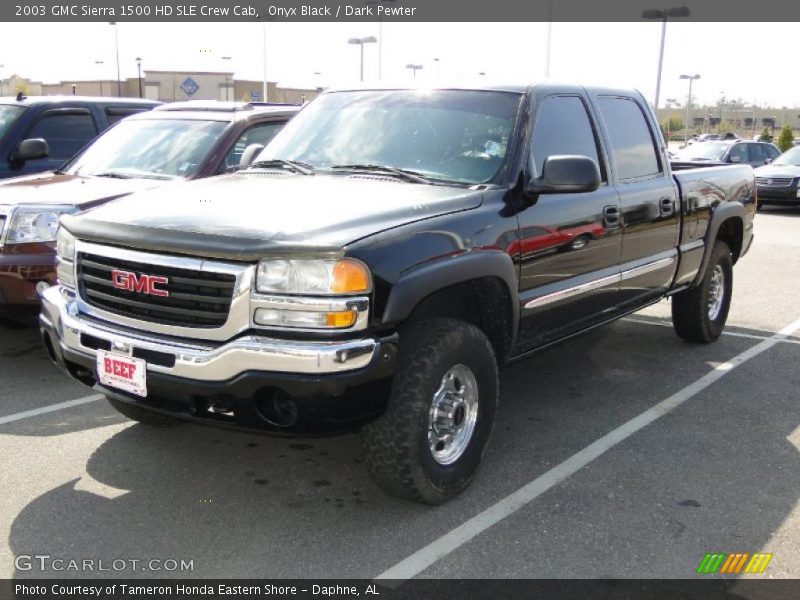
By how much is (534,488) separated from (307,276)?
1633 millimetres

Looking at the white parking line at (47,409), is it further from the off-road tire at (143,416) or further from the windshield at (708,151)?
the windshield at (708,151)

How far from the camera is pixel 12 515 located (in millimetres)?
3617

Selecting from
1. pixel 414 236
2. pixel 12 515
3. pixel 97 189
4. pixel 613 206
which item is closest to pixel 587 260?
pixel 613 206

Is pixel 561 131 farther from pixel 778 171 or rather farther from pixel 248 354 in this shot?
pixel 778 171

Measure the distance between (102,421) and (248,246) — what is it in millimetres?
2224

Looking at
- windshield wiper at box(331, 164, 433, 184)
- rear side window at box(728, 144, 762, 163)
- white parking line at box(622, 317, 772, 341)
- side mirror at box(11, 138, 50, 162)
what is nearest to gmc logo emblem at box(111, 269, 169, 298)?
windshield wiper at box(331, 164, 433, 184)

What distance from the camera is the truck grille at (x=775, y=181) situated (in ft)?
60.0

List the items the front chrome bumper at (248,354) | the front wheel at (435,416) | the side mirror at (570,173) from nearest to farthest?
the front chrome bumper at (248,354) < the front wheel at (435,416) < the side mirror at (570,173)

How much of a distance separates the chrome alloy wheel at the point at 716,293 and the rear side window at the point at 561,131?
2420 millimetres

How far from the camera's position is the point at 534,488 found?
13.0 feet
